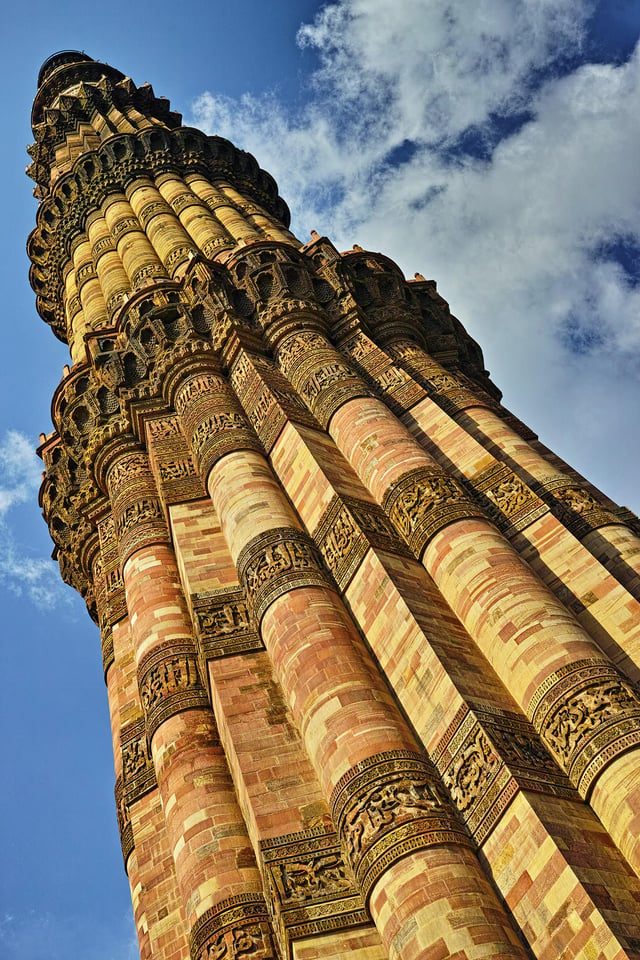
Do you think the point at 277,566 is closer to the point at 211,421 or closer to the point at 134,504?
the point at 211,421

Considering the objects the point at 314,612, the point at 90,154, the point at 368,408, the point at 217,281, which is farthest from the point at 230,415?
the point at 90,154

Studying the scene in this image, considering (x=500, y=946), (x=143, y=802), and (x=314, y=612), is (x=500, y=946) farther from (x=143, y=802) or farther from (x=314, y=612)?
(x=143, y=802)

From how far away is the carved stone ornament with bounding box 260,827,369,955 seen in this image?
21.6ft

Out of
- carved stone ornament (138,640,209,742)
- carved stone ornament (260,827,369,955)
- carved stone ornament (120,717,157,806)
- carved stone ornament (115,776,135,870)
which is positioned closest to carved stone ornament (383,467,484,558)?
carved stone ornament (138,640,209,742)

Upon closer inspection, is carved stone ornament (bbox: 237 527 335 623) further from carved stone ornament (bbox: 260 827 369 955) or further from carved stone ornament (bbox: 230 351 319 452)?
carved stone ornament (bbox: 260 827 369 955)

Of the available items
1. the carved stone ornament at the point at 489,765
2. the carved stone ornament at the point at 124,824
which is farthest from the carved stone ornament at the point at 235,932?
the carved stone ornament at the point at 124,824

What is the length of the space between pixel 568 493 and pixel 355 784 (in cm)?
439

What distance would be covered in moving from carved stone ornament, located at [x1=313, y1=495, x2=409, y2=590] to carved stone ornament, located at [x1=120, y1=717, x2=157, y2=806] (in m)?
2.75

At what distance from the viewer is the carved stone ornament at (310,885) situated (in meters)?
6.58

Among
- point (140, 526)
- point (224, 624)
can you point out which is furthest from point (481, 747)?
point (140, 526)

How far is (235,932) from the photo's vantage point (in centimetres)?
711

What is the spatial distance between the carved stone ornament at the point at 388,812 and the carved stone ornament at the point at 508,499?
3.19 metres

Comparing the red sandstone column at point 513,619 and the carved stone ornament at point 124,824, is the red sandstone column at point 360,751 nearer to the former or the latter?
the red sandstone column at point 513,619

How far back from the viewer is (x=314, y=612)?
8.34 meters
